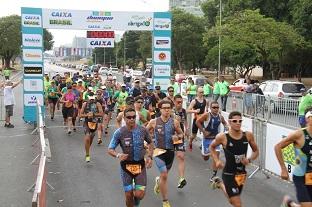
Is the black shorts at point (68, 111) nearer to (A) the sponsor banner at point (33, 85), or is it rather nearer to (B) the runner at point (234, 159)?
(A) the sponsor banner at point (33, 85)

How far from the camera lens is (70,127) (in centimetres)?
1712

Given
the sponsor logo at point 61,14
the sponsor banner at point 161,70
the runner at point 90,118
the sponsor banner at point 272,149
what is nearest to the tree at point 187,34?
the sponsor banner at point 161,70

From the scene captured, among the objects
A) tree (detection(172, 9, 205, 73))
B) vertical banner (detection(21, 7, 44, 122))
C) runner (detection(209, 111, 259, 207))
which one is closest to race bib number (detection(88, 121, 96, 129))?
runner (detection(209, 111, 259, 207))

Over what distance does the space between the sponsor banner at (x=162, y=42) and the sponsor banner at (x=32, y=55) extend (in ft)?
16.2

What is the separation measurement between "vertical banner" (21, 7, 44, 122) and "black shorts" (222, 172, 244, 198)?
42.4 feet

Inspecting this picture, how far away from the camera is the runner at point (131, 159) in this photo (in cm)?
698

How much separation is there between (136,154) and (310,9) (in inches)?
1471

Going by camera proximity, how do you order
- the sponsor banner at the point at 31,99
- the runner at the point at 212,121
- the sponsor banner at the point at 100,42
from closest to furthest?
the runner at the point at 212,121
the sponsor banner at the point at 31,99
the sponsor banner at the point at 100,42

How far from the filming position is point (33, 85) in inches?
728

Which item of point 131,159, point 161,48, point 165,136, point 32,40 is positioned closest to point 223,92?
point 161,48

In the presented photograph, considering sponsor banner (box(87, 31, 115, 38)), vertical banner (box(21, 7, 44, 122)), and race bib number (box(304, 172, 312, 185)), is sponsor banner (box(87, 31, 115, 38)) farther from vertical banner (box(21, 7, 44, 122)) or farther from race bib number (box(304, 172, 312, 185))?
race bib number (box(304, 172, 312, 185))

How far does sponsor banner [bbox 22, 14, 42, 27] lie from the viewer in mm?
18109

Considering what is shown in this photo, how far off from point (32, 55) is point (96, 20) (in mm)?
2897

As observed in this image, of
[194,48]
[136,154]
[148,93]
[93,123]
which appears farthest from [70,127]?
[194,48]
